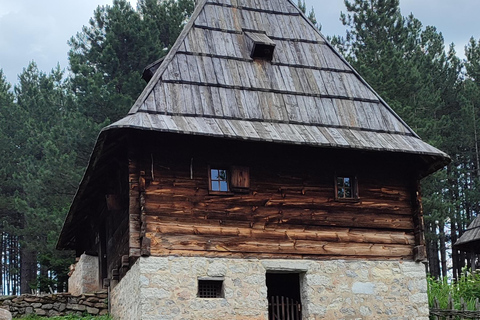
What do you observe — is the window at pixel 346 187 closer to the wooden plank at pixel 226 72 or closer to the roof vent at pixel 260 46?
the wooden plank at pixel 226 72

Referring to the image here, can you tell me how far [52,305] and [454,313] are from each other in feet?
28.2

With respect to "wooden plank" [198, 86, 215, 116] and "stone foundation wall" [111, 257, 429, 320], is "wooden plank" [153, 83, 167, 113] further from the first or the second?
"stone foundation wall" [111, 257, 429, 320]

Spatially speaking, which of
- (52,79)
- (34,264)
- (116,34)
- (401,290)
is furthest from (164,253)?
(52,79)

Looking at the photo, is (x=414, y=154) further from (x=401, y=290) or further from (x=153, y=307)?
(x=153, y=307)

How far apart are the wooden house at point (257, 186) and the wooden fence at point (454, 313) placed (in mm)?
801

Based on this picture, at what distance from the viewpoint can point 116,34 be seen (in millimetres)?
30219

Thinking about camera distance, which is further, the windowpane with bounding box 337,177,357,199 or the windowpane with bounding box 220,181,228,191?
the windowpane with bounding box 337,177,357,199

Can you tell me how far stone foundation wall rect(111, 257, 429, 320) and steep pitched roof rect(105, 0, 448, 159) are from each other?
239 cm

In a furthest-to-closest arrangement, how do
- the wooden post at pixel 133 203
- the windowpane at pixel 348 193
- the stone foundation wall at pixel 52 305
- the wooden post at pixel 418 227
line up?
1. the stone foundation wall at pixel 52 305
2. the windowpane at pixel 348 193
3. the wooden post at pixel 418 227
4. the wooden post at pixel 133 203

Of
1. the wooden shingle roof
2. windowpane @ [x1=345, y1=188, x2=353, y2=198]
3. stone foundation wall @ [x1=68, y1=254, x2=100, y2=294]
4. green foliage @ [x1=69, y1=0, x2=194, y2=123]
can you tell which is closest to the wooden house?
windowpane @ [x1=345, y1=188, x2=353, y2=198]

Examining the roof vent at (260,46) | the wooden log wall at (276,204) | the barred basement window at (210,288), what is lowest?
the barred basement window at (210,288)

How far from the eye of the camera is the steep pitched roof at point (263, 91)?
49.0 ft

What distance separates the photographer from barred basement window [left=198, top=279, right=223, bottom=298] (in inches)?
567

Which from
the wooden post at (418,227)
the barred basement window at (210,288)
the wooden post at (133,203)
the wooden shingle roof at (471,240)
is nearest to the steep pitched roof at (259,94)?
the wooden post at (133,203)
